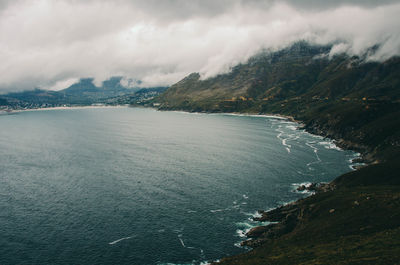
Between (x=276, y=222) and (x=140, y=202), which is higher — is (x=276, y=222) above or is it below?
below

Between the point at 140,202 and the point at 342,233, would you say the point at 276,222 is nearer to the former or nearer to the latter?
the point at 342,233

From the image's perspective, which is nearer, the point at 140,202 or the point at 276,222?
the point at 276,222

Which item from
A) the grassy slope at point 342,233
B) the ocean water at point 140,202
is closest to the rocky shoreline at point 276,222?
the grassy slope at point 342,233

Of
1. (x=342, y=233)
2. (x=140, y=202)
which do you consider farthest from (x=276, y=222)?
(x=140, y=202)

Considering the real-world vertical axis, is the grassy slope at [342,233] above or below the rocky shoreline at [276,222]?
above

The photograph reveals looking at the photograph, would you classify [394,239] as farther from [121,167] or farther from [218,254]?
[121,167]

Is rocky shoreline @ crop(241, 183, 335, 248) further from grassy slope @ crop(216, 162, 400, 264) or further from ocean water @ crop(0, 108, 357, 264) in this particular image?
ocean water @ crop(0, 108, 357, 264)

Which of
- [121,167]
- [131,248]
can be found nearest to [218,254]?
[131,248]

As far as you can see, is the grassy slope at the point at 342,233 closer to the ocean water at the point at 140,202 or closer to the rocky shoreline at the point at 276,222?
the rocky shoreline at the point at 276,222

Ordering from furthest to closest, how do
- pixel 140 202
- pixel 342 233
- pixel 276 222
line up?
pixel 140 202 → pixel 276 222 → pixel 342 233

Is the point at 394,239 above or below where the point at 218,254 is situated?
above

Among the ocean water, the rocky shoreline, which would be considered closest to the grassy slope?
the rocky shoreline
